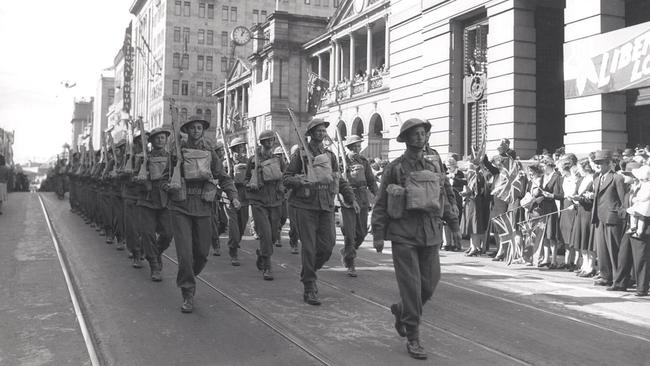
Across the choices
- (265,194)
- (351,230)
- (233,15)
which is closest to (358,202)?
(351,230)

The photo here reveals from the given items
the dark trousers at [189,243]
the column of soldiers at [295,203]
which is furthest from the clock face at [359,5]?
the dark trousers at [189,243]

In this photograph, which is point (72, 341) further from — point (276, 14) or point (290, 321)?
point (276, 14)

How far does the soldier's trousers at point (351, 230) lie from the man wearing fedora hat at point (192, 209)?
2.52 m

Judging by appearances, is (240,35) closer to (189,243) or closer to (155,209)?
(155,209)

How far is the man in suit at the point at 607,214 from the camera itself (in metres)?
9.28

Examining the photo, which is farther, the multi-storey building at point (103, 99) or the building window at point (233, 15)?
the multi-storey building at point (103, 99)

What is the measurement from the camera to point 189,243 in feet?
23.8

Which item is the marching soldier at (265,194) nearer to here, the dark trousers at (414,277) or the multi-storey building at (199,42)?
the dark trousers at (414,277)

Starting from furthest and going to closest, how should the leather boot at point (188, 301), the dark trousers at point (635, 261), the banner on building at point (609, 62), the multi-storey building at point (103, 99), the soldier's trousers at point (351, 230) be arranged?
the multi-storey building at point (103, 99)
the banner on building at point (609, 62)
the soldier's trousers at point (351, 230)
the dark trousers at point (635, 261)
the leather boot at point (188, 301)

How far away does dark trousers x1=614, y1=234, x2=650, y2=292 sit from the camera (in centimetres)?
855

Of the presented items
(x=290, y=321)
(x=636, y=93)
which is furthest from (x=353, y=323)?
(x=636, y=93)

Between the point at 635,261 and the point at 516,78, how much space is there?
1003 cm

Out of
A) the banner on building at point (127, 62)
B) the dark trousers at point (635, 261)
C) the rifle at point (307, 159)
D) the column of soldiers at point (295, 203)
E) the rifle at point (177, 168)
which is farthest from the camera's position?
the banner on building at point (127, 62)

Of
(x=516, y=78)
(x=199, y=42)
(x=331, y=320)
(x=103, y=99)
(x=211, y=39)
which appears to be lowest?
(x=331, y=320)
